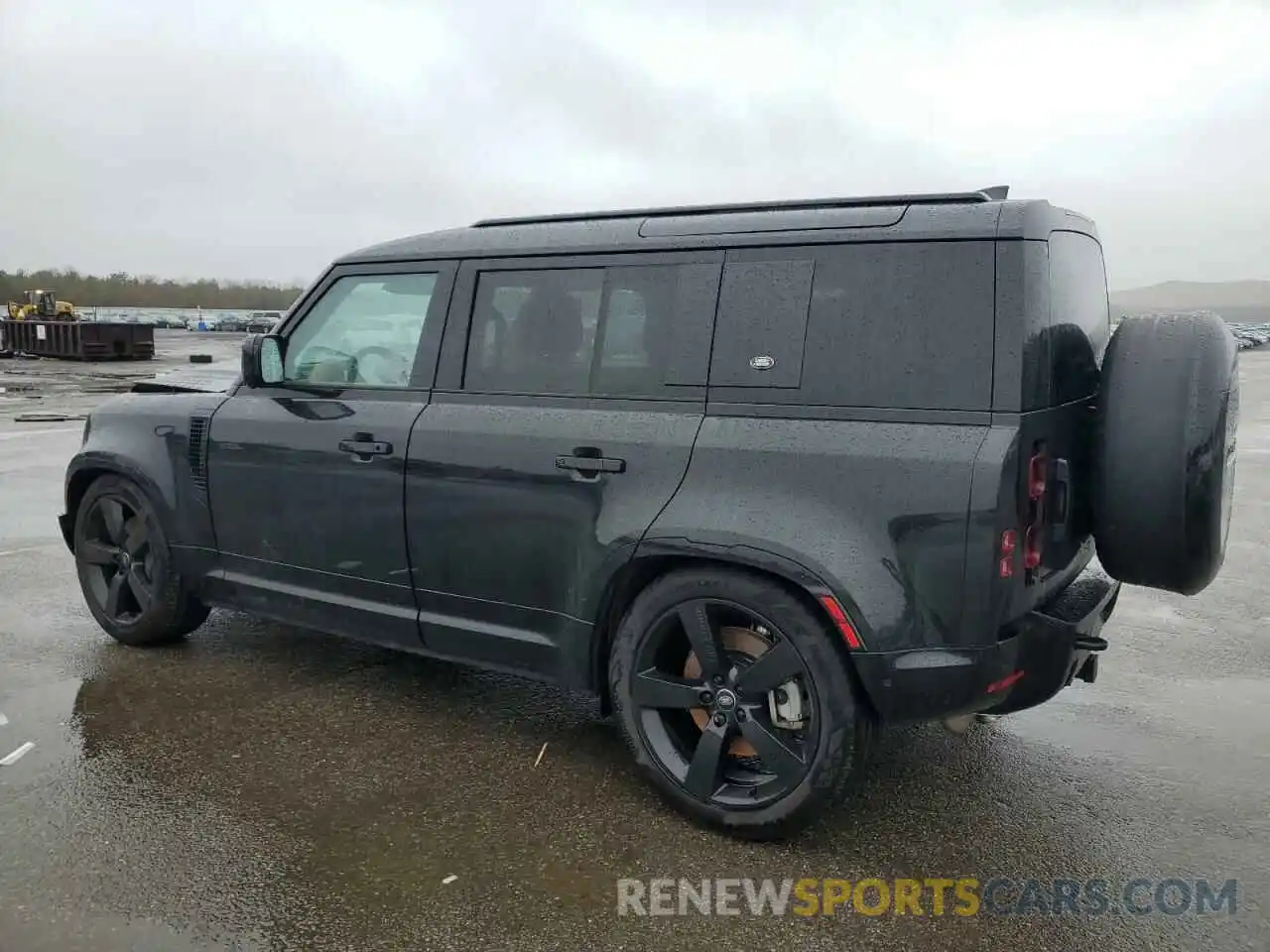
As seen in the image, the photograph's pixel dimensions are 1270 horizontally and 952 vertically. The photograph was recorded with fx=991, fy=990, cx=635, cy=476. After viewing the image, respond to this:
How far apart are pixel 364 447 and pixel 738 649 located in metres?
1.71

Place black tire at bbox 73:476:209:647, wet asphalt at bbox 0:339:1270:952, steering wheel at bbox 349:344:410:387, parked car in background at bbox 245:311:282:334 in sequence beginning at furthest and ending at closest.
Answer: black tire at bbox 73:476:209:647, parked car in background at bbox 245:311:282:334, steering wheel at bbox 349:344:410:387, wet asphalt at bbox 0:339:1270:952

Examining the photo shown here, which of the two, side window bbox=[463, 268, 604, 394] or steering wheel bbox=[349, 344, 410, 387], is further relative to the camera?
steering wheel bbox=[349, 344, 410, 387]

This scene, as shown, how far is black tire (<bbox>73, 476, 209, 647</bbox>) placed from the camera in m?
4.74

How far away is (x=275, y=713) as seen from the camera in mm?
4152

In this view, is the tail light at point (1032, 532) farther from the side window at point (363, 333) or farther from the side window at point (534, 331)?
the side window at point (363, 333)

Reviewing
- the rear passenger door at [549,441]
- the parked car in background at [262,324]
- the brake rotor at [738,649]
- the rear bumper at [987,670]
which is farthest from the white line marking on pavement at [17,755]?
the rear bumper at [987,670]

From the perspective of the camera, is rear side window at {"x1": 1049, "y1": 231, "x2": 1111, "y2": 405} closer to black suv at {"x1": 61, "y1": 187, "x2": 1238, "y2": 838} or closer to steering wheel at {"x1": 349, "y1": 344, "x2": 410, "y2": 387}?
black suv at {"x1": 61, "y1": 187, "x2": 1238, "y2": 838}

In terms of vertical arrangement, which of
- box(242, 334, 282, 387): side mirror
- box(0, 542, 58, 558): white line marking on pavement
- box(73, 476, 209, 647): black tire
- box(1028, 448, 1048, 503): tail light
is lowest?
box(0, 542, 58, 558): white line marking on pavement

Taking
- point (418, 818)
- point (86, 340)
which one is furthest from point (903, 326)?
point (86, 340)

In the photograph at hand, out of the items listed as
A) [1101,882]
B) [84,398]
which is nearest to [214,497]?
[1101,882]

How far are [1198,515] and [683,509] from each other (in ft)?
5.01

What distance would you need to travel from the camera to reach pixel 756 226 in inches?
130

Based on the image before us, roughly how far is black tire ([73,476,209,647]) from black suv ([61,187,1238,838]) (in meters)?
0.97

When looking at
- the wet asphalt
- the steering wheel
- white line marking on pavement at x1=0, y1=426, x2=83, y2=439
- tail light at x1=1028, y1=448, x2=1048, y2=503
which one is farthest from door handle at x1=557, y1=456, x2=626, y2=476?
white line marking on pavement at x1=0, y1=426, x2=83, y2=439
